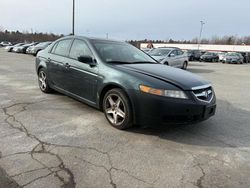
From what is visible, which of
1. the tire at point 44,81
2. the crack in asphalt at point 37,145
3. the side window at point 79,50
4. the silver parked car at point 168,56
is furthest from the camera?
the silver parked car at point 168,56

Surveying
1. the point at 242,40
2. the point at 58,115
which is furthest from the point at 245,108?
the point at 242,40

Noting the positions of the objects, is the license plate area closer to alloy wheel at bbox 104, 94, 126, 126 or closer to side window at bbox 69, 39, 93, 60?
alloy wheel at bbox 104, 94, 126, 126

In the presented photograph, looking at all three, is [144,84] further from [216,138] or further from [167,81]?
[216,138]

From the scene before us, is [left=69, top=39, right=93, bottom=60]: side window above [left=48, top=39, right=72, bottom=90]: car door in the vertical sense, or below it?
above

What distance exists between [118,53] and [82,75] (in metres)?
0.86

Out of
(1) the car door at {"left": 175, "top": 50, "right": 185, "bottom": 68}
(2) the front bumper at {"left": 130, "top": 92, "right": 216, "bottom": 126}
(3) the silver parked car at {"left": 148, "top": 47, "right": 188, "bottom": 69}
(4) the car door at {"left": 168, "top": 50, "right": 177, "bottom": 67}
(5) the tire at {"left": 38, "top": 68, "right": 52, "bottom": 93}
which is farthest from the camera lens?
(1) the car door at {"left": 175, "top": 50, "right": 185, "bottom": 68}

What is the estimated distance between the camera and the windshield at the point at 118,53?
16.4 ft

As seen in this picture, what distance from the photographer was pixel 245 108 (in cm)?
654

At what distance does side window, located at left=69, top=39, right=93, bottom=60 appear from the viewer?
5231mm

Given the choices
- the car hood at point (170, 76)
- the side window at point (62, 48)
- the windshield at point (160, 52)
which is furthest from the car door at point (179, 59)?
the car hood at point (170, 76)

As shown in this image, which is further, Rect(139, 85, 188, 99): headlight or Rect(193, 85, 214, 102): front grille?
Rect(193, 85, 214, 102): front grille

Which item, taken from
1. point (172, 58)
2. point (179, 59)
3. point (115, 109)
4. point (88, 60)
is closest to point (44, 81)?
point (88, 60)

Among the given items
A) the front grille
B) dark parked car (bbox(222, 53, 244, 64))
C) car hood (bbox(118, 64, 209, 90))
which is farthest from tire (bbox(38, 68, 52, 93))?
dark parked car (bbox(222, 53, 244, 64))

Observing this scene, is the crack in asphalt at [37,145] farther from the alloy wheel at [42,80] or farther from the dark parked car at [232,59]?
the dark parked car at [232,59]
